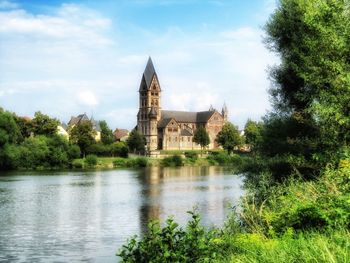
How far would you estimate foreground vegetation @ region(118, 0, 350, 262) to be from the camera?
9.23 meters

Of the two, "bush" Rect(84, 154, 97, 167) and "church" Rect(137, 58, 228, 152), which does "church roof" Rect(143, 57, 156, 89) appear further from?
"bush" Rect(84, 154, 97, 167)

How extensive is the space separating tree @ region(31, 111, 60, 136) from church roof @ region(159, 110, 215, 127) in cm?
6651

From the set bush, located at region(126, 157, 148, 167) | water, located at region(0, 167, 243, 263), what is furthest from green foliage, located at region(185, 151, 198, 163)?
water, located at region(0, 167, 243, 263)

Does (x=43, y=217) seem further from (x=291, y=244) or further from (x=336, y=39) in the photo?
(x=291, y=244)

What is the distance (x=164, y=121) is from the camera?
6166 inches

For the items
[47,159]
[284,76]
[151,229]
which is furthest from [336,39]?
[47,159]

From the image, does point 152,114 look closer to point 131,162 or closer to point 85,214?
point 131,162

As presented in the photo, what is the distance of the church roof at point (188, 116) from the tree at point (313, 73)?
13265 centimetres

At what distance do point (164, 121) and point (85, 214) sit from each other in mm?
124643

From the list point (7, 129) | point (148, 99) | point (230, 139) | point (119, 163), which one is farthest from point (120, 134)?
point (7, 129)

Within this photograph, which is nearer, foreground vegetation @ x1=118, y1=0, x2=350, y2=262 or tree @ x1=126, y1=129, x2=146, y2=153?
foreground vegetation @ x1=118, y1=0, x2=350, y2=262

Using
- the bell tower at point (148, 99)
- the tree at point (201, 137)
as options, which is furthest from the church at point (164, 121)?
the tree at point (201, 137)

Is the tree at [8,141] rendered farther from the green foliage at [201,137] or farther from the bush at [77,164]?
the green foliage at [201,137]

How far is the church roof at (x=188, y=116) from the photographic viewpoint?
162250 millimetres
